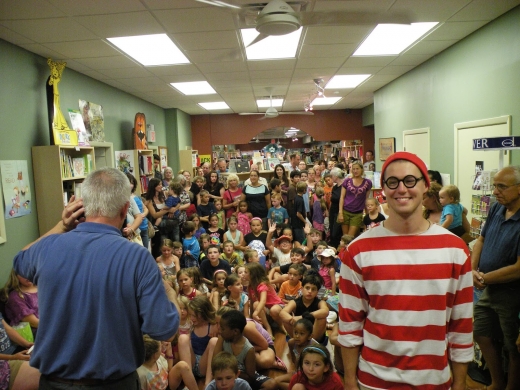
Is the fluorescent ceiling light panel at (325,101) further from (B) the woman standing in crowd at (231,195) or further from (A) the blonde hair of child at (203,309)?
(A) the blonde hair of child at (203,309)

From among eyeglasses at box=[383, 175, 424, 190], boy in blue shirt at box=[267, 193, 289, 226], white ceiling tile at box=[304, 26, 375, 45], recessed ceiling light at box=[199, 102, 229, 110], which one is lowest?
boy in blue shirt at box=[267, 193, 289, 226]

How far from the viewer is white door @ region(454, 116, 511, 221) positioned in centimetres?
390

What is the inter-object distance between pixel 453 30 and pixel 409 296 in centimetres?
371

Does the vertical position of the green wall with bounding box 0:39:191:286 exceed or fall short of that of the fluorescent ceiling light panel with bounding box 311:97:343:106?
it falls short

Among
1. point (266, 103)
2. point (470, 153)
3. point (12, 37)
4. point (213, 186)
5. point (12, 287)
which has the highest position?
point (266, 103)

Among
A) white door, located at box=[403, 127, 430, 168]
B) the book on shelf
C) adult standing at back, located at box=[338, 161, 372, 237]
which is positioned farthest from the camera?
white door, located at box=[403, 127, 430, 168]

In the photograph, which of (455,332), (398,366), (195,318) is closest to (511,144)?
(455,332)

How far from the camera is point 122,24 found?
11.4ft

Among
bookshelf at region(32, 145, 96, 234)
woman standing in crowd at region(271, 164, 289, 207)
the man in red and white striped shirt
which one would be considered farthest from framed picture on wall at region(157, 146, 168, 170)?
the man in red and white striped shirt

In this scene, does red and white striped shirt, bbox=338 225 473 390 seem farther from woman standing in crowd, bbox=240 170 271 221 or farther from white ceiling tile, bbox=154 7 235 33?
woman standing in crowd, bbox=240 170 271 221

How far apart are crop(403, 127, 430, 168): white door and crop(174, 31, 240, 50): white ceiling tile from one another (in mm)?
3070

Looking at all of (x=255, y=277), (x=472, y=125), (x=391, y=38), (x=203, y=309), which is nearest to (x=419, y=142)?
(x=472, y=125)

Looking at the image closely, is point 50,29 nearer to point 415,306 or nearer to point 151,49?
point 151,49

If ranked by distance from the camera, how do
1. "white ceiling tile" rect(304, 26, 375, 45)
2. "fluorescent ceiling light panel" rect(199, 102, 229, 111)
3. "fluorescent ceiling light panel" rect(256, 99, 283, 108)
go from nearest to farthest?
"white ceiling tile" rect(304, 26, 375, 45)
"fluorescent ceiling light panel" rect(256, 99, 283, 108)
"fluorescent ceiling light panel" rect(199, 102, 229, 111)
